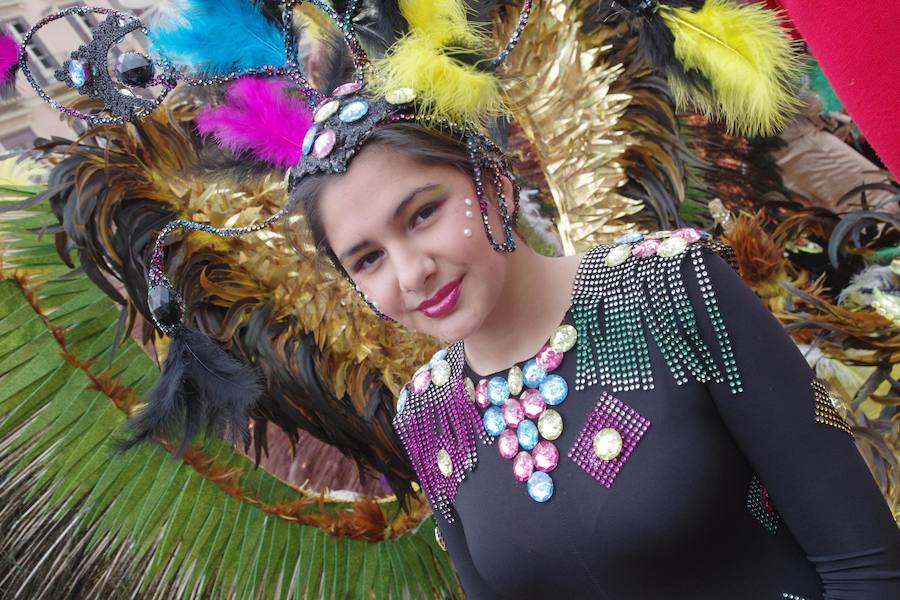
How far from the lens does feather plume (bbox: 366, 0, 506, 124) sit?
898 millimetres

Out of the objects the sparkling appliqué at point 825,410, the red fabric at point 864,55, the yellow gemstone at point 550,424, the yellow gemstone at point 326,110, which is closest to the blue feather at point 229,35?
the yellow gemstone at point 326,110

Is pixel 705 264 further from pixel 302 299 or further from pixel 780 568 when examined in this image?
pixel 302 299

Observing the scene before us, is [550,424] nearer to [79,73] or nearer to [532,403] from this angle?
[532,403]

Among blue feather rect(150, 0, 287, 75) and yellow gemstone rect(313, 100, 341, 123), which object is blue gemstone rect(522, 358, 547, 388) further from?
blue feather rect(150, 0, 287, 75)

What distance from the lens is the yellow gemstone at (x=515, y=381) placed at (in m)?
0.96

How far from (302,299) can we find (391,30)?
2.18 feet

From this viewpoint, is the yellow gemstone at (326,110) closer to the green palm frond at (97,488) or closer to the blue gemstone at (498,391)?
the blue gemstone at (498,391)

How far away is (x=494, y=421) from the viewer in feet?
3.24

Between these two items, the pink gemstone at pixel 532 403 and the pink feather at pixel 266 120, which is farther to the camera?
the pink feather at pixel 266 120

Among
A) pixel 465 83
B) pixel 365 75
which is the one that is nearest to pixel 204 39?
pixel 365 75

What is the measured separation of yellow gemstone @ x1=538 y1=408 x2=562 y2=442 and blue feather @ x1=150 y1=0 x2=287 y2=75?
2.12 ft

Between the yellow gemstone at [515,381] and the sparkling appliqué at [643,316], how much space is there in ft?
0.27

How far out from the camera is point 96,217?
127cm

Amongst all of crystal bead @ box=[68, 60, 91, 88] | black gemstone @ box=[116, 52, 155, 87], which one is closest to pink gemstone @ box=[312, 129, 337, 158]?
black gemstone @ box=[116, 52, 155, 87]
